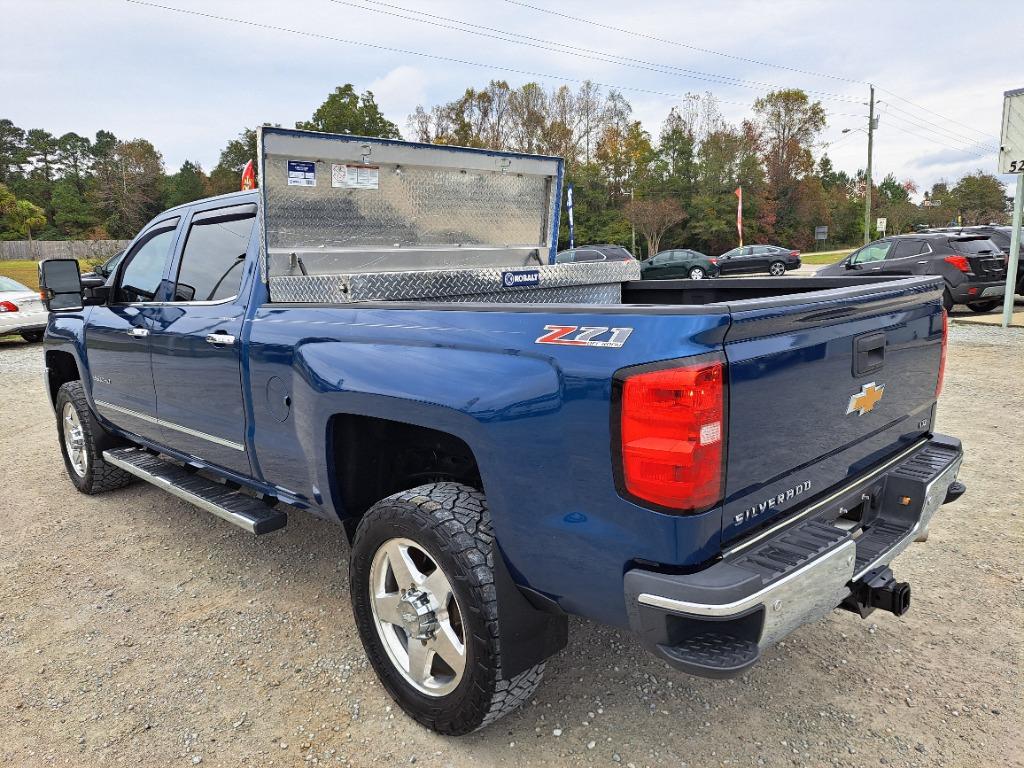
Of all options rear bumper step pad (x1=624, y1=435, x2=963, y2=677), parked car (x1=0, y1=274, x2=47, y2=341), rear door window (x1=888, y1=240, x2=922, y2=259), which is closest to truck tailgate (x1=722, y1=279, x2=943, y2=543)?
rear bumper step pad (x1=624, y1=435, x2=963, y2=677)

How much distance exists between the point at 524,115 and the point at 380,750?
63.1m

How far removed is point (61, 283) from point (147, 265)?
516mm

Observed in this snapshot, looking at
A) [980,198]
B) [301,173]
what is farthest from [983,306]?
[980,198]

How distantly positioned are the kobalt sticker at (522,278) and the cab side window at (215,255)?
4.24 ft

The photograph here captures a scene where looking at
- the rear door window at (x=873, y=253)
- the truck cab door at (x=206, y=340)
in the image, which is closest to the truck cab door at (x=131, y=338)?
the truck cab door at (x=206, y=340)

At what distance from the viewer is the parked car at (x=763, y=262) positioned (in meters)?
31.8

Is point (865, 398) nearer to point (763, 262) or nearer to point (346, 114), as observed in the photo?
point (763, 262)

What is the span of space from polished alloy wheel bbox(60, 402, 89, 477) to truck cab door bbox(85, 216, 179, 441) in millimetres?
542

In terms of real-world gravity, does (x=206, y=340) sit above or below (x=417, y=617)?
above

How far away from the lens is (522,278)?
149 inches

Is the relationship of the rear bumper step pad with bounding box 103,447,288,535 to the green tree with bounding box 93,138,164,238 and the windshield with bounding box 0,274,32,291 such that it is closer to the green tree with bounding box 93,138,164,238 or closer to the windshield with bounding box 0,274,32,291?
the windshield with bounding box 0,274,32,291

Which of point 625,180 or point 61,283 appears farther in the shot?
point 625,180

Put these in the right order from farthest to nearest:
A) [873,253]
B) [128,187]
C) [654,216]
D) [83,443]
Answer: [128,187], [654,216], [873,253], [83,443]

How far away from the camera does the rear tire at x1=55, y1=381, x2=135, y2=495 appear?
493cm
